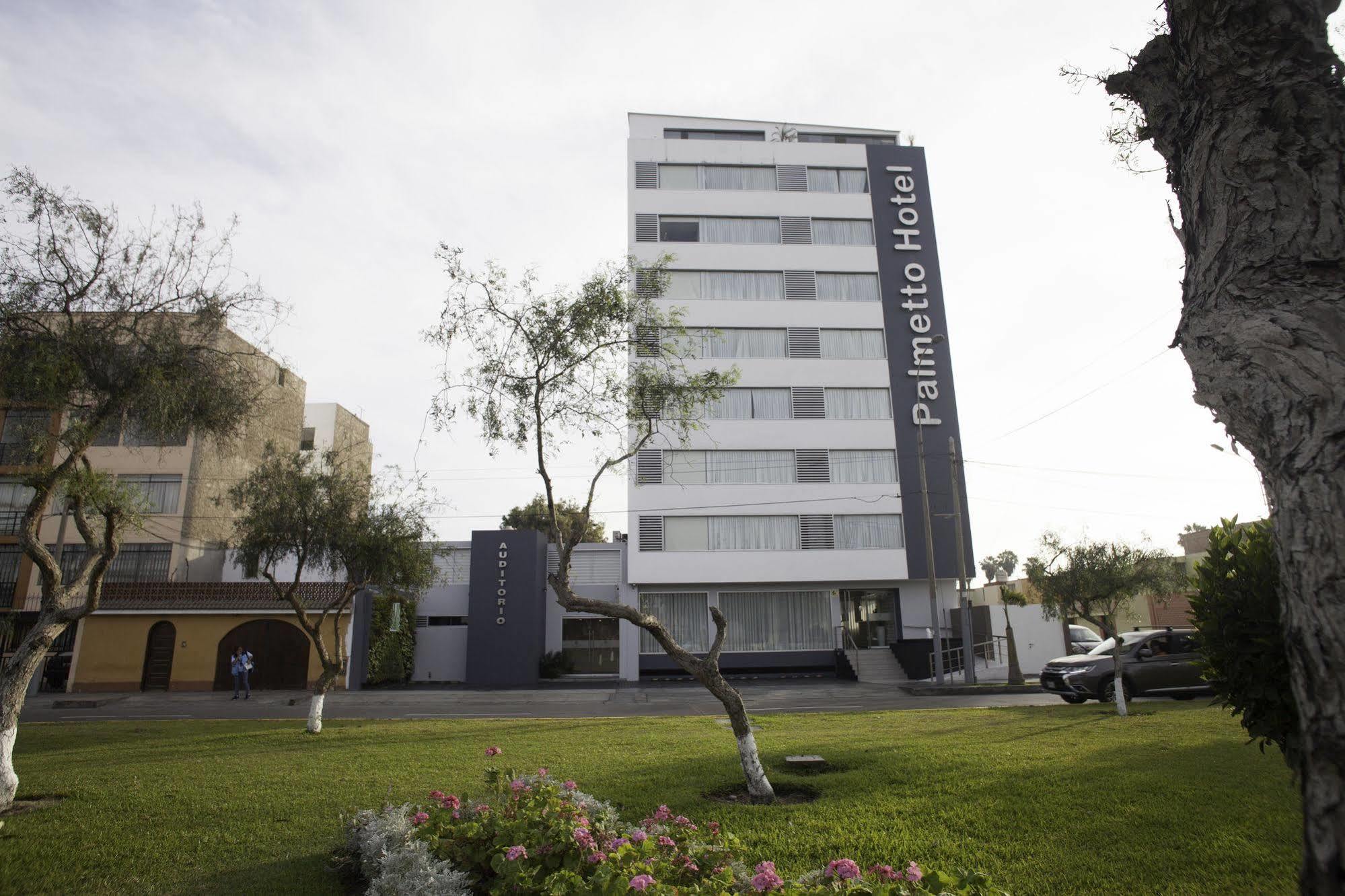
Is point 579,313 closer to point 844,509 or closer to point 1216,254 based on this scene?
point 1216,254

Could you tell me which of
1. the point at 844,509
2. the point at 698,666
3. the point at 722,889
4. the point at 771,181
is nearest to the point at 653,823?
the point at 722,889

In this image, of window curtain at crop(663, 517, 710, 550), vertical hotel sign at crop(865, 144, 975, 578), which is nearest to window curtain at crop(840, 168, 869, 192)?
vertical hotel sign at crop(865, 144, 975, 578)

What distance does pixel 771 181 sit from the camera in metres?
36.9

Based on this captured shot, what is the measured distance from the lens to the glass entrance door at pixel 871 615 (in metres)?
33.2

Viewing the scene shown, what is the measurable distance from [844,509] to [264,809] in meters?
27.4

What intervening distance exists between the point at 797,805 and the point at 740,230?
103ft

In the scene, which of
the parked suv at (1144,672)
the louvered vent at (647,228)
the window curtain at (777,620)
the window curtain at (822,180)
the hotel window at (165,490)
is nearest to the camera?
the parked suv at (1144,672)

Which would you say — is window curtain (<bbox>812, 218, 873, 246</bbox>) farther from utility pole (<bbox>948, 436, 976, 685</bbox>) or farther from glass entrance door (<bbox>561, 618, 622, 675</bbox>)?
glass entrance door (<bbox>561, 618, 622, 675</bbox>)

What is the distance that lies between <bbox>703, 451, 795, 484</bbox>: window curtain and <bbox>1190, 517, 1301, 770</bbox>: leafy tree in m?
25.7

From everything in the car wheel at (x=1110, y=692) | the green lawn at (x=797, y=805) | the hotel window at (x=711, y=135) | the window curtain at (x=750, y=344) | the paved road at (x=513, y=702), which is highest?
Result: the hotel window at (x=711, y=135)

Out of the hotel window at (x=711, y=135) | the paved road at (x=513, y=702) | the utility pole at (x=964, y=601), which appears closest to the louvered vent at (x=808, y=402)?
the utility pole at (x=964, y=601)

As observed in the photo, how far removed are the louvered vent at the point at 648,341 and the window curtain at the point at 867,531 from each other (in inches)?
905

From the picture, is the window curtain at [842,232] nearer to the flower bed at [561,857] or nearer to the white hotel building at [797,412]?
the white hotel building at [797,412]

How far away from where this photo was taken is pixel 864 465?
3375cm
